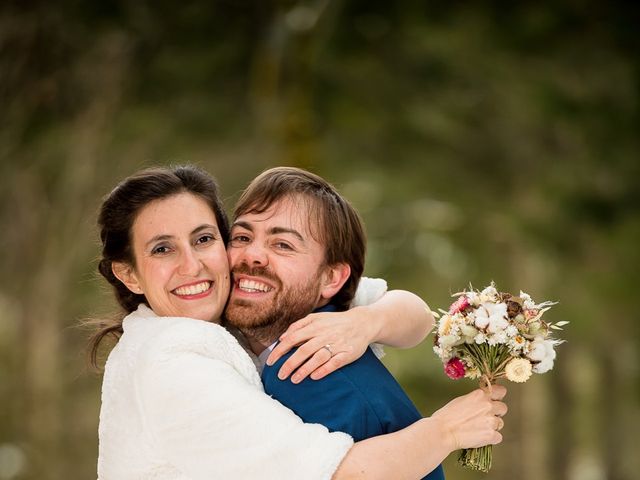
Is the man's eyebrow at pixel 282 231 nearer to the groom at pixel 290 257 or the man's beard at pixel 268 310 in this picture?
the groom at pixel 290 257

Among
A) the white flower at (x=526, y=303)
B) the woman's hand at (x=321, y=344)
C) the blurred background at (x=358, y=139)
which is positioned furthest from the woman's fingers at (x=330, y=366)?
the blurred background at (x=358, y=139)

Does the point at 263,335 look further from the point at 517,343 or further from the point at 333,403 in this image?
the point at 517,343

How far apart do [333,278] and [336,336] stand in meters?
0.52

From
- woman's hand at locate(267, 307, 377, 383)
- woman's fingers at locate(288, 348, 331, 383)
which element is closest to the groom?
woman's hand at locate(267, 307, 377, 383)

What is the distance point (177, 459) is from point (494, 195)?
861cm

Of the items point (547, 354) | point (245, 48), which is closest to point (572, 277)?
point (245, 48)

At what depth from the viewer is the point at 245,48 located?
377 inches

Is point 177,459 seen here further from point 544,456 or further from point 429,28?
point 544,456

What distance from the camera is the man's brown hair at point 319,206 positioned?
4207mm

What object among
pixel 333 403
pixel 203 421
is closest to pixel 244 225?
pixel 333 403

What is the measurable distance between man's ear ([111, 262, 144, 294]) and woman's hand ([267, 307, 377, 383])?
2.46 ft

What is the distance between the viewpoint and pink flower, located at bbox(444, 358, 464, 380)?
385 centimetres

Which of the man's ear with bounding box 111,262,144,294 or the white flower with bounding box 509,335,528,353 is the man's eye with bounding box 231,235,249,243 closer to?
the man's ear with bounding box 111,262,144,294

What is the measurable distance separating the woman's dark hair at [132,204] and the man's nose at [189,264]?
0.24m
